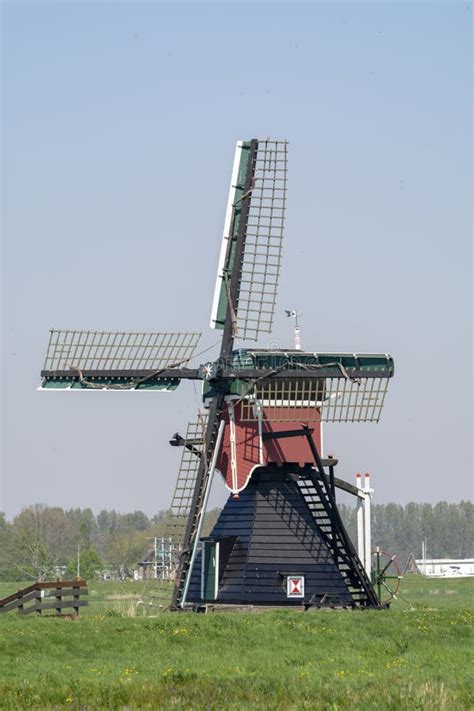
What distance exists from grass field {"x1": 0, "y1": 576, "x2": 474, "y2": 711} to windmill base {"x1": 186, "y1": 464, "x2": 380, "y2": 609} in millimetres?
1742

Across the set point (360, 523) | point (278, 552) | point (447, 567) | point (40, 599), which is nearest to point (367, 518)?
point (360, 523)

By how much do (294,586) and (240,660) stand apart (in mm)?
8645

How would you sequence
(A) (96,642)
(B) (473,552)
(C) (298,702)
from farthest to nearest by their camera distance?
(B) (473,552) < (A) (96,642) < (C) (298,702)

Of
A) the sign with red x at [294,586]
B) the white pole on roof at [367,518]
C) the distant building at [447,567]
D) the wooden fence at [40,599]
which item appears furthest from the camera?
the distant building at [447,567]

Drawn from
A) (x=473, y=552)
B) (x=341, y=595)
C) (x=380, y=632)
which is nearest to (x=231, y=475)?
(x=341, y=595)

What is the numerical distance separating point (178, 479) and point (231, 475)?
1.61 m

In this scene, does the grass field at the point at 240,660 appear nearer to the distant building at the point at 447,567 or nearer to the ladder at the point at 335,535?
the ladder at the point at 335,535

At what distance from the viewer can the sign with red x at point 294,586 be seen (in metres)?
35.9

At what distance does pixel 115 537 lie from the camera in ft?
389

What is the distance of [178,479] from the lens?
37062 millimetres

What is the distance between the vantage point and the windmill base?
118 ft

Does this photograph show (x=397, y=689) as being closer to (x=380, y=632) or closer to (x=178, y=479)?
(x=380, y=632)

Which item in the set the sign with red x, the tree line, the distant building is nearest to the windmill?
the sign with red x

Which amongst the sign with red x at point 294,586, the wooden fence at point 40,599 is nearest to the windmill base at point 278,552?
the sign with red x at point 294,586
